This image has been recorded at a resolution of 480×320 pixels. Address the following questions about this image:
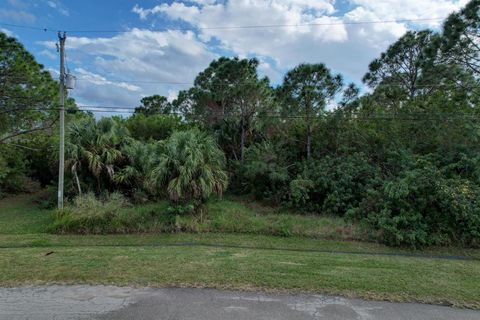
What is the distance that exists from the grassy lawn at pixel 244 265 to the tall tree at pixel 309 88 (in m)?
5.68

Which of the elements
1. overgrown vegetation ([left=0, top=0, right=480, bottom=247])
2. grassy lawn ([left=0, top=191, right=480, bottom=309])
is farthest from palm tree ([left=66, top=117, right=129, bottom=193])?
grassy lawn ([left=0, top=191, right=480, bottom=309])

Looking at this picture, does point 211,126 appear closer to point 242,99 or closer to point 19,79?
point 242,99

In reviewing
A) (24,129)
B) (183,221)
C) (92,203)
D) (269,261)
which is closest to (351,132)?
(183,221)

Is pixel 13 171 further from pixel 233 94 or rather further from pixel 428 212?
pixel 428 212

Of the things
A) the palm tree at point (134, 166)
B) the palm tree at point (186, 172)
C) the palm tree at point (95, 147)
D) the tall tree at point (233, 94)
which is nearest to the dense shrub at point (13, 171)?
the palm tree at point (95, 147)

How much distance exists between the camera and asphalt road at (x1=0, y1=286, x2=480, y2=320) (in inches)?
135

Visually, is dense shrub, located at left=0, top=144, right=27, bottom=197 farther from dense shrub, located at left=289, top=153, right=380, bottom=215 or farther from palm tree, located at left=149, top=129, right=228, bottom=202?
dense shrub, located at left=289, top=153, right=380, bottom=215

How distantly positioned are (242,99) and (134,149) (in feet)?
17.0

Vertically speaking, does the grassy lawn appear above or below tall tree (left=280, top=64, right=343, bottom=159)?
below

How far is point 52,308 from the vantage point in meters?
3.57

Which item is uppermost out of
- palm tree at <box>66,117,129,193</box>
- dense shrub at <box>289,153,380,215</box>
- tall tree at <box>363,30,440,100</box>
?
tall tree at <box>363,30,440,100</box>

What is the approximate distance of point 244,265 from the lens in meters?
5.30

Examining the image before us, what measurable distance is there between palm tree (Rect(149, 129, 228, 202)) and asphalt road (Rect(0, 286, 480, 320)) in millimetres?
5463

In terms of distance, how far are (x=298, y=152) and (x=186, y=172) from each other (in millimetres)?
6163
